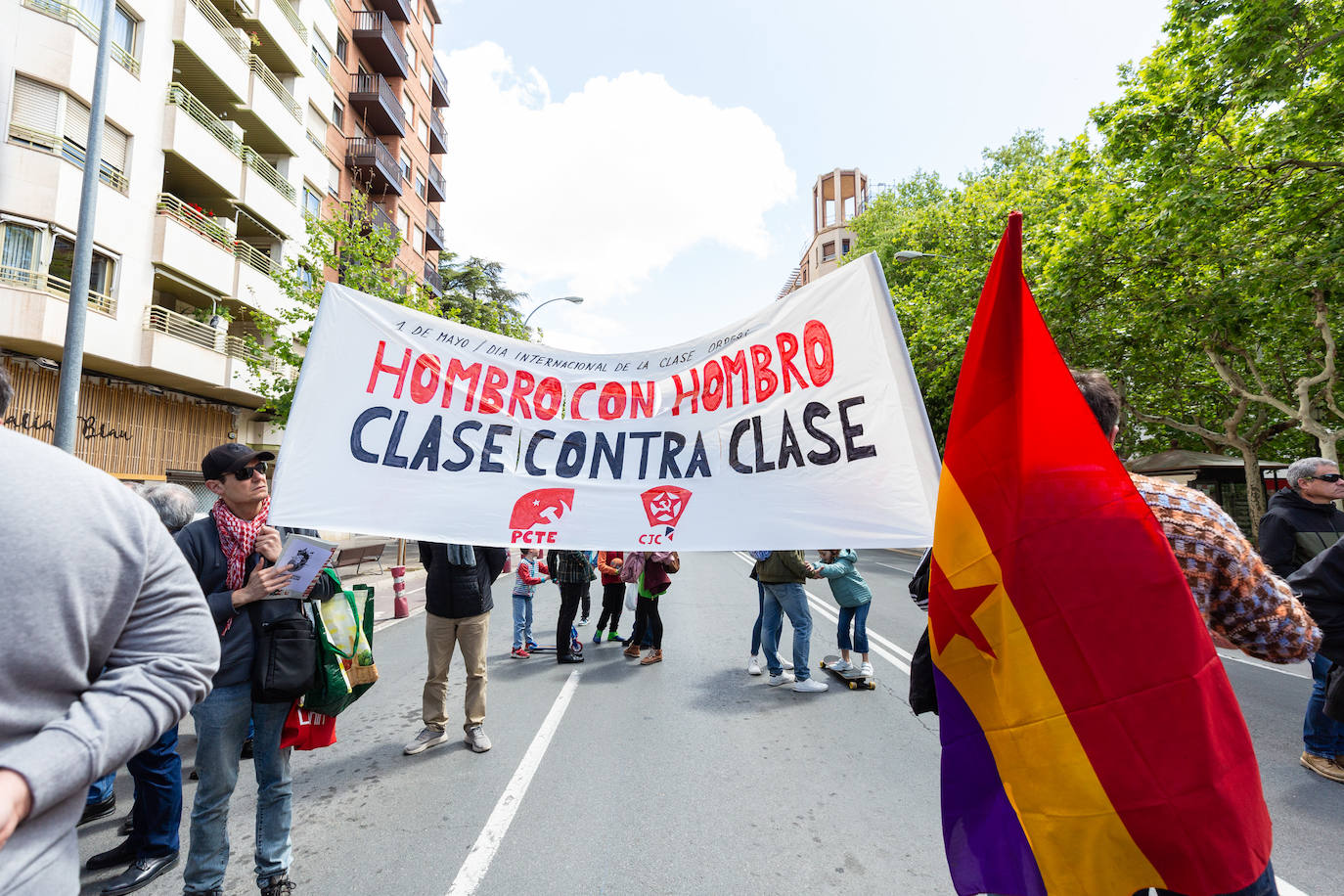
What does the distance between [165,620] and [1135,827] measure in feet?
7.20

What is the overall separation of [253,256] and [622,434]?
73.7 feet

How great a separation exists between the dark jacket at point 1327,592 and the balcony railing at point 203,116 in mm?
22568

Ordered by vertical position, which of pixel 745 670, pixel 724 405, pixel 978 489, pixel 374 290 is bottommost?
pixel 745 670

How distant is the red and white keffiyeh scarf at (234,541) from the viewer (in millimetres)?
2877

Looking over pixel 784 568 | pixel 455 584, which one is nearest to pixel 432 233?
pixel 784 568

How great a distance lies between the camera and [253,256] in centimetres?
2075

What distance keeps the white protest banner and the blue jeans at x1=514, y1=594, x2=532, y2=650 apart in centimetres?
522

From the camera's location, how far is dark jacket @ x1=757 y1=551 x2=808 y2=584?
6230 mm

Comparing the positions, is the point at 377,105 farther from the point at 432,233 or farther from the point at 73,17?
the point at 73,17

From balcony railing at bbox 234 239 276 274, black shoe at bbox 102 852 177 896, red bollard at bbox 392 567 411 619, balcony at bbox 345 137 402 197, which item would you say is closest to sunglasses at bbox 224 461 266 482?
black shoe at bbox 102 852 177 896

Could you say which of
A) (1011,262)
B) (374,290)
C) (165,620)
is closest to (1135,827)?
(1011,262)

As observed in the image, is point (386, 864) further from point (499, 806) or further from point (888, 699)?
point (888, 699)

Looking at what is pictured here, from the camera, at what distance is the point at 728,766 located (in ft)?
14.7

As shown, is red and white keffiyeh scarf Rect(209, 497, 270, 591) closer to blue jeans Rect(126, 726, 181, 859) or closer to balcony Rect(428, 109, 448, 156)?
blue jeans Rect(126, 726, 181, 859)
